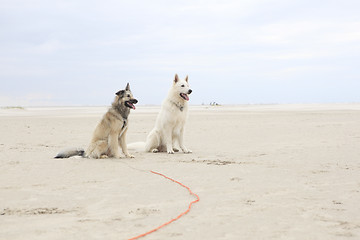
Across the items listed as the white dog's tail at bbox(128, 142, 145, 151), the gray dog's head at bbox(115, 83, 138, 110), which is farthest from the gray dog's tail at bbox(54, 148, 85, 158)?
the white dog's tail at bbox(128, 142, 145, 151)

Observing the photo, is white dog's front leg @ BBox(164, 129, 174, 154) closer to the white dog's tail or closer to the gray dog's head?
the white dog's tail

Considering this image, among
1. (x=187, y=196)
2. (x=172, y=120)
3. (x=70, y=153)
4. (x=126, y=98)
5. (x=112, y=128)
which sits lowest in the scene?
(x=70, y=153)

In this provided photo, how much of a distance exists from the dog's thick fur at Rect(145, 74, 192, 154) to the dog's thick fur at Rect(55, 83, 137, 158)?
125 centimetres

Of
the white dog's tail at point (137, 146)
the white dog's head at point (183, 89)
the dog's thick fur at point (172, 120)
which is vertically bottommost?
the white dog's tail at point (137, 146)

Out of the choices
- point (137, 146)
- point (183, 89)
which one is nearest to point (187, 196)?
point (183, 89)

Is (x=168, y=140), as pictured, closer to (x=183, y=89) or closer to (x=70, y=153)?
(x=183, y=89)

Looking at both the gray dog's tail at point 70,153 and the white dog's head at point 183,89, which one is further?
the white dog's head at point 183,89

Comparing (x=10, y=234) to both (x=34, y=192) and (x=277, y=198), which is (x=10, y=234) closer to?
(x=34, y=192)

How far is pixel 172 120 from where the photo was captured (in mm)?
8117

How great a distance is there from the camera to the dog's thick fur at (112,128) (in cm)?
705

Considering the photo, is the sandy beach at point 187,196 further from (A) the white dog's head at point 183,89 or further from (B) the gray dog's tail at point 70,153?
(A) the white dog's head at point 183,89

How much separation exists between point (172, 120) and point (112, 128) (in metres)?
1.62

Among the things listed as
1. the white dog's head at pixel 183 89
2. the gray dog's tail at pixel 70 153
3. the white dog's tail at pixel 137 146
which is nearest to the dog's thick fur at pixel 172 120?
the white dog's head at pixel 183 89

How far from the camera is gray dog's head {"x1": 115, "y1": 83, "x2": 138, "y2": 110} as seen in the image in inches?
279
